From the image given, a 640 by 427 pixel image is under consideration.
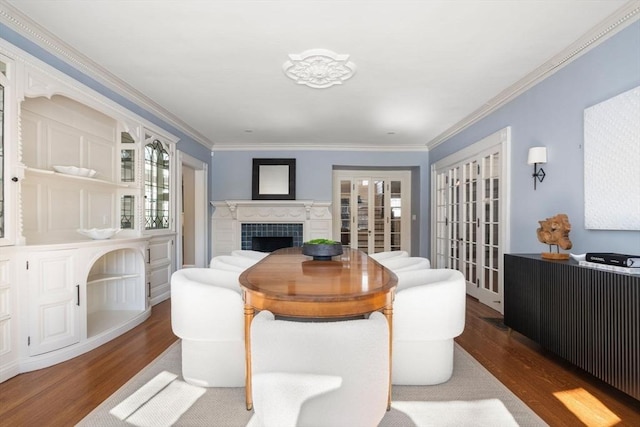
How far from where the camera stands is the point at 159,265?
13.7 feet

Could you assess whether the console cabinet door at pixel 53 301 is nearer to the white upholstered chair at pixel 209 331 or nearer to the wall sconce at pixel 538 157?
the white upholstered chair at pixel 209 331

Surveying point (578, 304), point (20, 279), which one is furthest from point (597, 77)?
point (20, 279)

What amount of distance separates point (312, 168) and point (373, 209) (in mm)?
1671

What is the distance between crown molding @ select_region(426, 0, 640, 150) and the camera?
2.11 meters

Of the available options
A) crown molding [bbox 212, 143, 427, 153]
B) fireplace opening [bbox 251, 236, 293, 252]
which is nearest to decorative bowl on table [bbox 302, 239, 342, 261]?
fireplace opening [bbox 251, 236, 293, 252]

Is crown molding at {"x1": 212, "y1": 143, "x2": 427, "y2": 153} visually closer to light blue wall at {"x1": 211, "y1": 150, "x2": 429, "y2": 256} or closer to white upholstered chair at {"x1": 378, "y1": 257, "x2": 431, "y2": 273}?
light blue wall at {"x1": 211, "y1": 150, "x2": 429, "y2": 256}

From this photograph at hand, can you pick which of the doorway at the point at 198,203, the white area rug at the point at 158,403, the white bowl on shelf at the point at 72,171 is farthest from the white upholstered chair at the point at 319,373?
the doorway at the point at 198,203

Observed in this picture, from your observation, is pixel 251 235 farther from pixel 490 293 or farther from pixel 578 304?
pixel 578 304

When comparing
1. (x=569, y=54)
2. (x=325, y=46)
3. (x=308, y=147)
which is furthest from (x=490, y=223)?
(x=308, y=147)

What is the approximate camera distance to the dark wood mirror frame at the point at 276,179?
6.06 meters

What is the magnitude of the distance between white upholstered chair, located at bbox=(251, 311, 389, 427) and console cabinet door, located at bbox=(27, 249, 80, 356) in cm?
204

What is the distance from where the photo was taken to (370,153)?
20.2ft

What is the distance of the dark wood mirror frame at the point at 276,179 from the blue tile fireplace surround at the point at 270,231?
51 cm

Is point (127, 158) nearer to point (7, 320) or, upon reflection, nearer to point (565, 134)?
point (7, 320)
